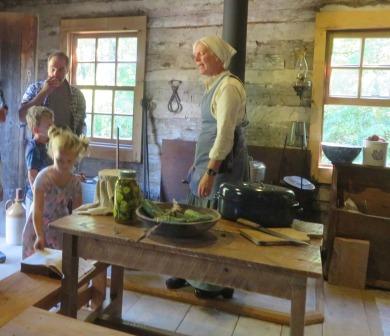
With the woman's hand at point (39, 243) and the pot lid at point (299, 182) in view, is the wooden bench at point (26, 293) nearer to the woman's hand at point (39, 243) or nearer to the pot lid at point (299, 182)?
the woman's hand at point (39, 243)

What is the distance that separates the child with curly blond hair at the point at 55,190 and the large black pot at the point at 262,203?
0.87 meters

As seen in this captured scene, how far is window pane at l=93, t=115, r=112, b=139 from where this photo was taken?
155 inches

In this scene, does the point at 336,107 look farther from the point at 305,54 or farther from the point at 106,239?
the point at 106,239

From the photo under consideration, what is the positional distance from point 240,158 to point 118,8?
7.34 ft

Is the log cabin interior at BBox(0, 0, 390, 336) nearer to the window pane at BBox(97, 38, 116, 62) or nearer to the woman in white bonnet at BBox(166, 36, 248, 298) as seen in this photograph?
the window pane at BBox(97, 38, 116, 62)

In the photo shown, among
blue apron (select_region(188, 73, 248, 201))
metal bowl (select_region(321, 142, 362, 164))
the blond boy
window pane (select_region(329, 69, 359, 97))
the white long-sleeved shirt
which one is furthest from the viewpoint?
window pane (select_region(329, 69, 359, 97))

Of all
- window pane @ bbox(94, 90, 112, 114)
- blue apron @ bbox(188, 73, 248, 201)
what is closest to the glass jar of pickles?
blue apron @ bbox(188, 73, 248, 201)

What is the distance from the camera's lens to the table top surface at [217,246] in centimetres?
123

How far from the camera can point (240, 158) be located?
224 centimetres

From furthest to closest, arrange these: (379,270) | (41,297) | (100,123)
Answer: (100,123) → (379,270) → (41,297)

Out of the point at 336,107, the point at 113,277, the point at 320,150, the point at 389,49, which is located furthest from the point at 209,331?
the point at 389,49

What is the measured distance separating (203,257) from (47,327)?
51cm

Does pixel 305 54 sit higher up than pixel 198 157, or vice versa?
pixel 305 54

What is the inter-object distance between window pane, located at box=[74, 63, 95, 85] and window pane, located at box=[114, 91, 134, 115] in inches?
12.3
